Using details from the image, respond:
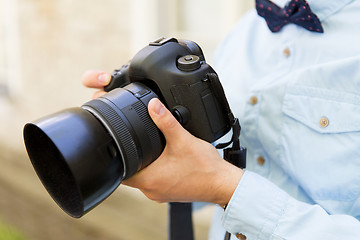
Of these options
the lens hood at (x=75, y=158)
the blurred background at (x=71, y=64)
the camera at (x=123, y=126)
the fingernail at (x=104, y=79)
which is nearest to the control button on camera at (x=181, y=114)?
the camera at (x=123, y=126)

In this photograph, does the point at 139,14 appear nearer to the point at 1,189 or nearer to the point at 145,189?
the point at 145,189

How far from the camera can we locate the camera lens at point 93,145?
0.64 meters

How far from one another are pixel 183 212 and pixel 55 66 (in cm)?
217

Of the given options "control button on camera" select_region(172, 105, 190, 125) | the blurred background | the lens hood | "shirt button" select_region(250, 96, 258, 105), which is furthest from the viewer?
the blurred background

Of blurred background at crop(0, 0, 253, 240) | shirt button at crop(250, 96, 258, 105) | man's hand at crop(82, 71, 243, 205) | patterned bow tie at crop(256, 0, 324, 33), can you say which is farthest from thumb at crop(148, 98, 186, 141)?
blurred background at crop(0, 0, 253, 240)

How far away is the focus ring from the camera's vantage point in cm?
69

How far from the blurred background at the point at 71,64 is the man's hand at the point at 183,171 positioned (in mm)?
1385

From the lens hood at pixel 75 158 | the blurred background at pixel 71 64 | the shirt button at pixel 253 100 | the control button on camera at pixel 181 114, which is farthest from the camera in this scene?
the blurred background at pixel 71 64

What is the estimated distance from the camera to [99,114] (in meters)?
0.70

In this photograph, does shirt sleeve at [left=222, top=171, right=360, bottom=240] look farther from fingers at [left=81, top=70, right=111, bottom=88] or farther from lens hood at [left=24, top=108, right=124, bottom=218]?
fingers at [left=81, top=70, right=111, bottom=88]

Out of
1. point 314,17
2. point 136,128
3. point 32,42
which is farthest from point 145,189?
point 32,42

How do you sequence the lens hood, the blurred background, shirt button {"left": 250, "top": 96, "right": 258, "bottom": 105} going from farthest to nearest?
1. the blurred background
2. shirt button {"left": 250, "top": 96, "right": 258, "bottom": 105}
3. the lens hood

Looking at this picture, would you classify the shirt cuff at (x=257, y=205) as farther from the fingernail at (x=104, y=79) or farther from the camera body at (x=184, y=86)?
the fingernail at (x=104, y=79)

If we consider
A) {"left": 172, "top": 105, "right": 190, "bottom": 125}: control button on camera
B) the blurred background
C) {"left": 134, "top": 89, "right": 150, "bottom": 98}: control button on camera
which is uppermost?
{"left": 134, "top": 89, "right": 150, "bottom": 98}: control button on camera
